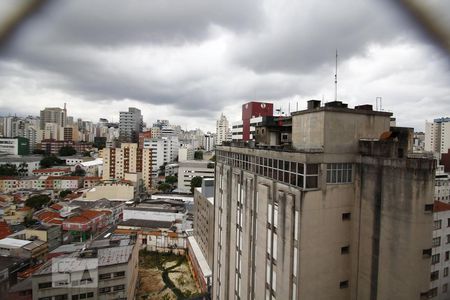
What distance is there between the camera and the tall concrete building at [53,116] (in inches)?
3530

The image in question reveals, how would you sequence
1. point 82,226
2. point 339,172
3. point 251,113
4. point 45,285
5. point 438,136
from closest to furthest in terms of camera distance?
point 339,172 < point 45,285 < point 82,226 < point 251,113 < point 438,136

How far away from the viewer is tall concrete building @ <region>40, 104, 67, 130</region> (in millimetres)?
89669

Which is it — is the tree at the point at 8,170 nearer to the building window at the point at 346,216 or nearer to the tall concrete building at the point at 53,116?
the tall concrete building at the point at 53,116

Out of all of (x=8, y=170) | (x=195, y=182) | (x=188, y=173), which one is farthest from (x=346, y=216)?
(x=8, y=170)

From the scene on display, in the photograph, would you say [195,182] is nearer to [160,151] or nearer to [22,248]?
[160,151]

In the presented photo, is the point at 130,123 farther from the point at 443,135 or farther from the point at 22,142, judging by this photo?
the point at 443,135

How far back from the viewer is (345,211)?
668cm

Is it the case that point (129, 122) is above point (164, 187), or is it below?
above

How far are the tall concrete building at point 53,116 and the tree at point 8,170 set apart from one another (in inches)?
1861

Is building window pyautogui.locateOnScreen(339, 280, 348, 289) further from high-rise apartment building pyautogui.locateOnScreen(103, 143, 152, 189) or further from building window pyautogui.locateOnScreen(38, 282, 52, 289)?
high-rise apartment building pyautogui.locateOnScreen(103, 143, 152, 189)

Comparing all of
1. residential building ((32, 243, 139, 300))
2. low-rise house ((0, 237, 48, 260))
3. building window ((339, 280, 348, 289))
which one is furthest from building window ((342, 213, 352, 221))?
low-rise house ((0, 237, 48, 260))

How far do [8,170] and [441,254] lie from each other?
5564 cm

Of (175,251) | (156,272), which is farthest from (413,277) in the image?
(175,251)

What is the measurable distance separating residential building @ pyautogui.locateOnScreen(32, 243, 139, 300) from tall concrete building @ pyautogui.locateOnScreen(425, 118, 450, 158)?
53.0m
